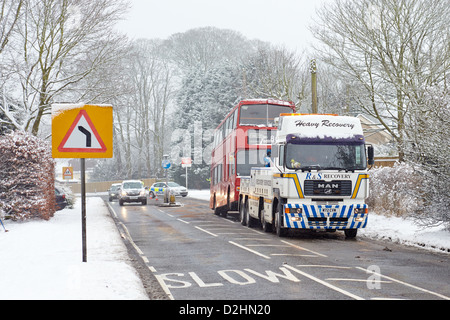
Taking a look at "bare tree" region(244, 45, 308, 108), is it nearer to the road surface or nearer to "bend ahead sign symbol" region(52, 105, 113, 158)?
the road surface

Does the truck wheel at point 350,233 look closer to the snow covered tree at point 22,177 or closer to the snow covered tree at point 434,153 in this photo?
the snow covered tree at point 434,153

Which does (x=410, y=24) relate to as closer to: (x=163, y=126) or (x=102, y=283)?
(x=102, y=283)

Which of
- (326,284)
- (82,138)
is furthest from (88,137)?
(326,284)

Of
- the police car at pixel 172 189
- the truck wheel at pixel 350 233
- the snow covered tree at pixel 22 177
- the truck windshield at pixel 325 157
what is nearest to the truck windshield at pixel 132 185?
the police car at pixel 172 189

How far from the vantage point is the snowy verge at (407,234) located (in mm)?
15016

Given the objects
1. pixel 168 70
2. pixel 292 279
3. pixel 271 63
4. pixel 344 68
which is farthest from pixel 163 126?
pixel 292 279

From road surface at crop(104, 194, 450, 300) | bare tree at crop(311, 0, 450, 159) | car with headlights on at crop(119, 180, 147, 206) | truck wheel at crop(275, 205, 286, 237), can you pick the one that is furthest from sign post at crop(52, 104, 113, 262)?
car with headlights on at crop(119, 180, 147, 206)

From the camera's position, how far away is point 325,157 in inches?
653

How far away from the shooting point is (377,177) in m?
23.7

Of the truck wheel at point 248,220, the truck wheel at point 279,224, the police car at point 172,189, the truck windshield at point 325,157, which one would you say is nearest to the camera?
the truck windshield at point 325,157

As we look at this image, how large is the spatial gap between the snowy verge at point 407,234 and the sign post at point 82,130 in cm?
862

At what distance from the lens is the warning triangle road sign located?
34.6 ft

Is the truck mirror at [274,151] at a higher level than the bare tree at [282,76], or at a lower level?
lower

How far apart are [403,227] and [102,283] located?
1220 centimetres
